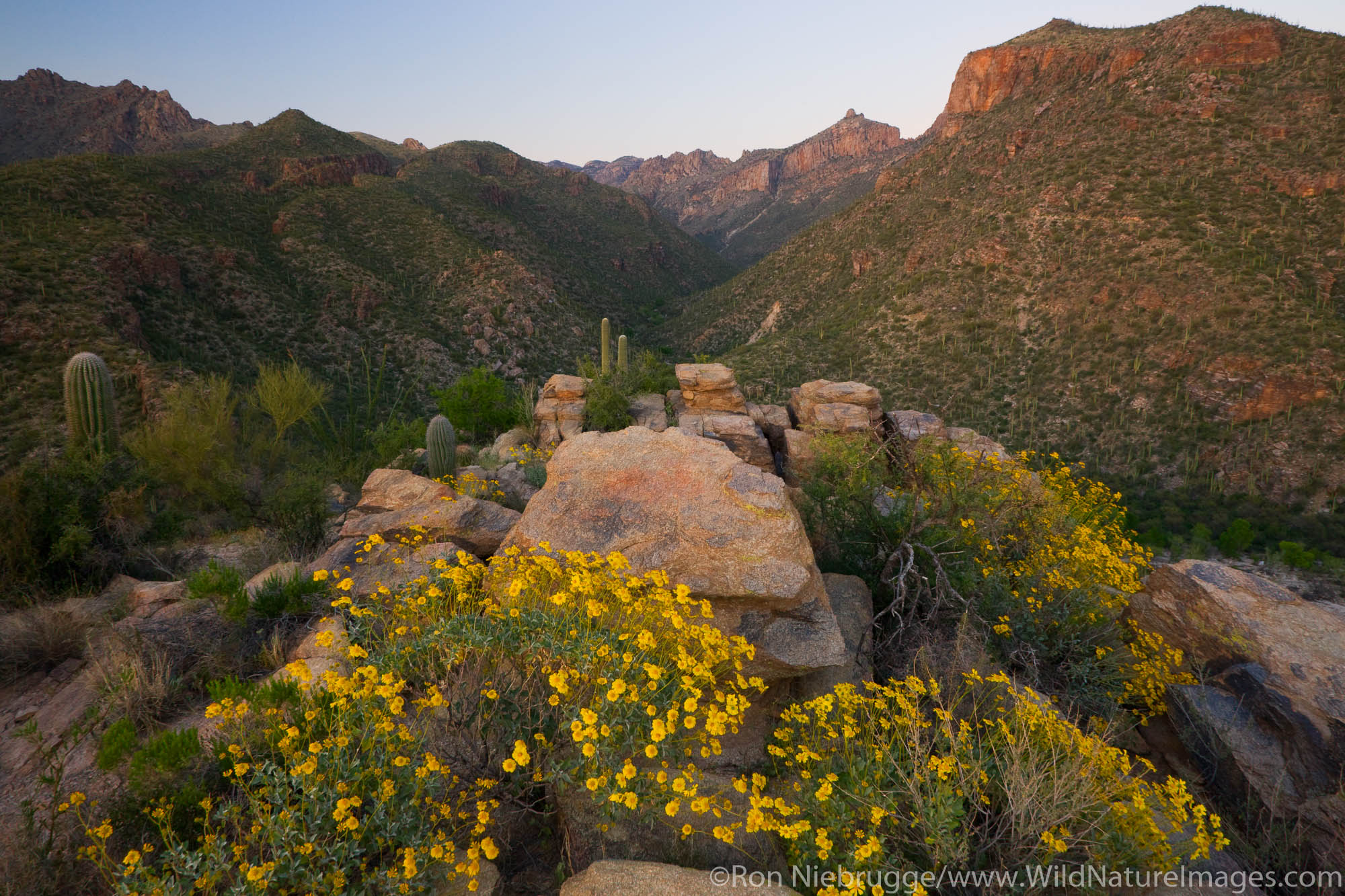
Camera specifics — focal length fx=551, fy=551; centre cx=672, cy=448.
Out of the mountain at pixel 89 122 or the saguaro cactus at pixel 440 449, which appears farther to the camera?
the mountain at pixel 89 122

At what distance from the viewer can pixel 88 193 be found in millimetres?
27188

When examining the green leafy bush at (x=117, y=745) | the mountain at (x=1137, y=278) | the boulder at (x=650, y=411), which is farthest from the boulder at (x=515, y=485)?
the mountain at (x=1137, y=278)

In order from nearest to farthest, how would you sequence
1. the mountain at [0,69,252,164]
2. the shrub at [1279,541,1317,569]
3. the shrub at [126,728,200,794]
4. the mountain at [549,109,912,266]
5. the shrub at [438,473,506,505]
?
the shrub at [126,728,200,794], the shrub at [438,473,506,505], the shrub at [1279,541,1317,569], the mountain at [0,69,252,164], the mountain at [549,109,912,266]

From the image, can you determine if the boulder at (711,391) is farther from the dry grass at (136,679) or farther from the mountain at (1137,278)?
the dry grass at (136,679)

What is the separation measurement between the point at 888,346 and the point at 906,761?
95.8 ft

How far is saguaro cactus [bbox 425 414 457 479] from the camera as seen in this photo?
1055cm

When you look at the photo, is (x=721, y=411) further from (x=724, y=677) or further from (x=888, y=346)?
(x=888, y=346)

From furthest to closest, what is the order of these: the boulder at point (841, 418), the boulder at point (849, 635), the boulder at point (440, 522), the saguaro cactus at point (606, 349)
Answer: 1. the saguaro cactus at point (606, 349)
2. the boulder at point (841, 418)
3. the boulder at point (440, 522)
4. the boulder at point (849, 635)

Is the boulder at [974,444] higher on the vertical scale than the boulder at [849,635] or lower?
higher

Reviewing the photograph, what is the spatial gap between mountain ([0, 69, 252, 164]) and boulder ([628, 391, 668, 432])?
7867 centimetres

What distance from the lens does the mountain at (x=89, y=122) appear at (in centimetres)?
6438

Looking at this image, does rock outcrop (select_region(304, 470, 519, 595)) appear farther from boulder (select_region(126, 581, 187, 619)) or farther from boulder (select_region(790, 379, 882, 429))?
boulder (select_region(790, 379, 882, 429))

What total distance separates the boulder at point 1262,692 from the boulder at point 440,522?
5.90m

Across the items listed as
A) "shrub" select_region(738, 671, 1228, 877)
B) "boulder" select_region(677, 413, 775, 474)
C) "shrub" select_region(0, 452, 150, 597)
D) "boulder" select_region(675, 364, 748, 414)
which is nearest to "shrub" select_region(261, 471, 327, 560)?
"shrub" select_region(0, 452, 150, 597)
